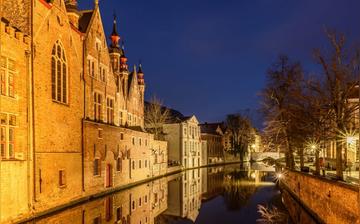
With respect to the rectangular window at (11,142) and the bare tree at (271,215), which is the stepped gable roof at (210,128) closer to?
the bare tree at (271,215)

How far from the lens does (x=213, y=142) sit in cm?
8762

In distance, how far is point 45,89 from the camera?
22188 millimetres

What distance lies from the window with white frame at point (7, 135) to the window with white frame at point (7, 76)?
1.19m

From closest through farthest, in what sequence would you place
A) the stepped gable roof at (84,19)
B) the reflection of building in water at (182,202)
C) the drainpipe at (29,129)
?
1. the drainpipe at (29,129)
2. the reflection of building in water at (182,202)
3. the stepped gable roof at (84,19)

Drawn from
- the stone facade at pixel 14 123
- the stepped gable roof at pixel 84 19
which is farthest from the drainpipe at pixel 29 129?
the stepped gable roof at pixel 84 19

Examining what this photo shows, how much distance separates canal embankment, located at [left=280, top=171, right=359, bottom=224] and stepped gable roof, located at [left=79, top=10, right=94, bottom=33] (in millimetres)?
21229

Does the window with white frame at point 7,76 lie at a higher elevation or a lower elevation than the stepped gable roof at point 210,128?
higher

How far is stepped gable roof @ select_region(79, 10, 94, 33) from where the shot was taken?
3148 centimetres

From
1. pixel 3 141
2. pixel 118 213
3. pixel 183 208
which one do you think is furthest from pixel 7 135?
pixel 183 208

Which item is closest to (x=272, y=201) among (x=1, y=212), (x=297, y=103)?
(x=297, y=103)

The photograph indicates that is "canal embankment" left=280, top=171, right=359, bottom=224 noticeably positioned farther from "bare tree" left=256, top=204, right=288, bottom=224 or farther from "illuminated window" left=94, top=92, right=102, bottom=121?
"illuminated window" left=94, top=92, right=102, bottom=121

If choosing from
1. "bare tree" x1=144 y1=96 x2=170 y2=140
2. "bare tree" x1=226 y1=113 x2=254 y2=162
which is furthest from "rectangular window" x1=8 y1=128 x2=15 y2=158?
"bare tree" x1=226 y1=113 x2=254 y2=162

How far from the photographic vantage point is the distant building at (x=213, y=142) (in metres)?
83.6

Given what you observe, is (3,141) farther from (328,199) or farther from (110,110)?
(110,110)
